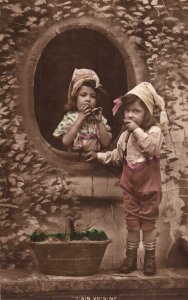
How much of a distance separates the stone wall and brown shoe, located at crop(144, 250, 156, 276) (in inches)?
3.3

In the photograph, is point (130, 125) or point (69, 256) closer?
point (69, 256)

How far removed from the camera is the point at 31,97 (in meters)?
2.77

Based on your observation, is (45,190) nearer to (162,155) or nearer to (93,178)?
(93,178)

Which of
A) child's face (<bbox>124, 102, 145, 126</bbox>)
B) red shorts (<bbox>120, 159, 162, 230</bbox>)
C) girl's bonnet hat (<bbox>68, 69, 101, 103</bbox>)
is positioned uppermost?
girl's bonnet hat (<bbox>68, 69, 101, 103</bbox>)

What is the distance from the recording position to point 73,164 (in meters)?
2.79

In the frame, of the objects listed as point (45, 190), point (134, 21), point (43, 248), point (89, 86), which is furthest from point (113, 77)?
point (43, 248)

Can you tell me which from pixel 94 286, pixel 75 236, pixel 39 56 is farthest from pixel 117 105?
pixel 94 286

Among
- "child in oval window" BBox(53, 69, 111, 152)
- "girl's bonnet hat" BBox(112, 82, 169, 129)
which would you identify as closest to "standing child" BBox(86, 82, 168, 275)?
"girl's bonnet hat" BBox(112, 82, 169, 129)

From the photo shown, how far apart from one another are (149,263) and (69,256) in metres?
0.41

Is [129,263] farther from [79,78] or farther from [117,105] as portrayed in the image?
[79,78]

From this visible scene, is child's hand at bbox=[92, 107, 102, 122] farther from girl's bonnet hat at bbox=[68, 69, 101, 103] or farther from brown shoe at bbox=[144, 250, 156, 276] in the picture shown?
brown shoe at bbox=[144, 250, 156, 276]

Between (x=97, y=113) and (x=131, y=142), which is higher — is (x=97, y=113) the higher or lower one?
the higher one

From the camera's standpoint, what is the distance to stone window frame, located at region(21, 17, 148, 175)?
2.76 meters

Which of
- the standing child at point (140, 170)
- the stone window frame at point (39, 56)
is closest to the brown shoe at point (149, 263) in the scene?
the standing child at point (140, 170)
